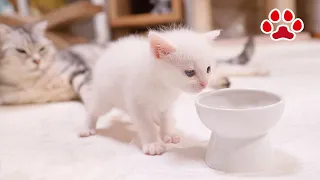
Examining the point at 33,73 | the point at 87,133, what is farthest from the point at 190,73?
the point at 33,73

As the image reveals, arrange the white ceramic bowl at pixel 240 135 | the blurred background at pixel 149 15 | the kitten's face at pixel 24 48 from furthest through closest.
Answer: the blurred background at pixel 149 15 < the kitten's face at pixel 24 48 < the white ceramic bowl at pixel 240 135

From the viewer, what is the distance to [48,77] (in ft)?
4.80

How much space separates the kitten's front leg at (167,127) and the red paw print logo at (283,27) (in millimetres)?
300

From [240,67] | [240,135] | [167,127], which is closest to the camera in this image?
[240,135]

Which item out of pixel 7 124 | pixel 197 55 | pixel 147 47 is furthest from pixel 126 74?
pixel 7 124

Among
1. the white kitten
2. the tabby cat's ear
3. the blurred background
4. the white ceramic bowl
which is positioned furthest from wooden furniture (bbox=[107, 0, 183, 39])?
the white ceramic bowl

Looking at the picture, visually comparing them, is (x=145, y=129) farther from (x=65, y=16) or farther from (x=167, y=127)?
(x=65, y=16)

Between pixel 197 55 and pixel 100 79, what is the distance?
0.30 metres

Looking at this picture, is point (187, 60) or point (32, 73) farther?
point (32, 73)

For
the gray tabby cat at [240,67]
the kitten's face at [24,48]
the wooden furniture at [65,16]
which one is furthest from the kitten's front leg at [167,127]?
the wooden furniture at [65,16]

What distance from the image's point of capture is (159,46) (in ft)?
2.45

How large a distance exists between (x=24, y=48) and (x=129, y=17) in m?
1.18

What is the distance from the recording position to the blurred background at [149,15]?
6.81 feet

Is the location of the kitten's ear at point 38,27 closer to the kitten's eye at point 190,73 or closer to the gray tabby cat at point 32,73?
the gray tabby cat at point 32,73
